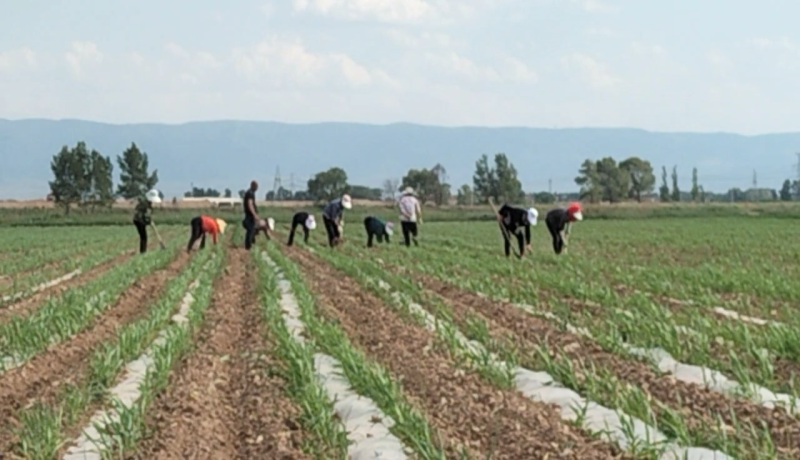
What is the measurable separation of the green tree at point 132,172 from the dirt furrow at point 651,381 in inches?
2822

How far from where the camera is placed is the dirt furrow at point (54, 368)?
6277 millimetres

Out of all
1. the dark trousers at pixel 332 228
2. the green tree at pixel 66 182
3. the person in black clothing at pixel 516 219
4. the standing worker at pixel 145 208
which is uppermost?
the green tree at pixel 66 182

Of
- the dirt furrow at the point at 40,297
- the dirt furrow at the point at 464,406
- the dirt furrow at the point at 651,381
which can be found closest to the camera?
the dirt furrow at the point at 464,406

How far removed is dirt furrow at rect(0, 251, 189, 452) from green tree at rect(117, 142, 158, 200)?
70.1 m

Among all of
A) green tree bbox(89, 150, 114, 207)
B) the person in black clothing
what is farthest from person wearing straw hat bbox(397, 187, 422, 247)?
green tree bbox(89, 150, 114, 207)

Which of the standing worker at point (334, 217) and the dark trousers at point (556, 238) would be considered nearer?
the dark trousers at point (556, 238)

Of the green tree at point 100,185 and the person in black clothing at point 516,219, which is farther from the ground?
the green tree at point 100,185

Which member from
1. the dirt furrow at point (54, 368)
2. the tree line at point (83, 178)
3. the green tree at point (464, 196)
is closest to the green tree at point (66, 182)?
the tree line at point (83, 178)

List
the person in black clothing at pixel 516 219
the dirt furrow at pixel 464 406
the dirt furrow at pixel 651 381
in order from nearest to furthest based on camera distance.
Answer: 1. the dirt furrow at pixel 464 406
2. the dirt furrow at pixel 651 381
3. the person in black clothing at pixel 516 219

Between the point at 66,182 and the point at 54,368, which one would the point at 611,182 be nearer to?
the point at 66,182

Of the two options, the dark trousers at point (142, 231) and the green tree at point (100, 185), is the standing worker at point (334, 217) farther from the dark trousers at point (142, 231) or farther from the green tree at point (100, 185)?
the green tree at point (100, 185)

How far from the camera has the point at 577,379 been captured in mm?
6336

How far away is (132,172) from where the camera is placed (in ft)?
262

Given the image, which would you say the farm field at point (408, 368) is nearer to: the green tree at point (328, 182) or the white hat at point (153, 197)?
the white hat at point (153, 197)
